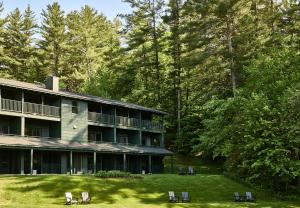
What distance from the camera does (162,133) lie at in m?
55.1

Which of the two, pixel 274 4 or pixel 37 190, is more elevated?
pixel 274 4

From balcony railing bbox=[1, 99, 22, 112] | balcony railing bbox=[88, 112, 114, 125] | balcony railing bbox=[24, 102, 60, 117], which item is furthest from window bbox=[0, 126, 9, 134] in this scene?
balcony railing bbox=[88, 112, 114, 125]

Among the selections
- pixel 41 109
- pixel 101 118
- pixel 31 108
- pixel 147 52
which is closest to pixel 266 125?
pixel 41 109

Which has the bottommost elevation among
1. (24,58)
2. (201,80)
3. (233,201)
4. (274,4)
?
(233,201)

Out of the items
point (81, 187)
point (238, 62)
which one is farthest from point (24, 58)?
point (81, 187)

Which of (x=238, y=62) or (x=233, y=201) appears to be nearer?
(x=233, y=201)

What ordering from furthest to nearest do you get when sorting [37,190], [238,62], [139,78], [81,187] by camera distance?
[139,78]
[238,62]
[81,187]
[37,190]

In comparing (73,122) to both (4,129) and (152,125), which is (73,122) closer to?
(4,129)

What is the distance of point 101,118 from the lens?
4647cm

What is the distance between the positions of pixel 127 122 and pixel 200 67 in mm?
12205

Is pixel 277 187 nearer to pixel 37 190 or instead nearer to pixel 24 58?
pixel 37 190

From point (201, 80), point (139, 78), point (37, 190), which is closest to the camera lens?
point (37, 190)

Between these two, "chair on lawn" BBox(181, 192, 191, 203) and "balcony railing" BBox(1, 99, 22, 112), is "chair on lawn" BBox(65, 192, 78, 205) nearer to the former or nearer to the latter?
"chair on lawn" BBox(181, 192, 191, 203)

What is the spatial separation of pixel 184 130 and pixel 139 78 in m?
12.0
